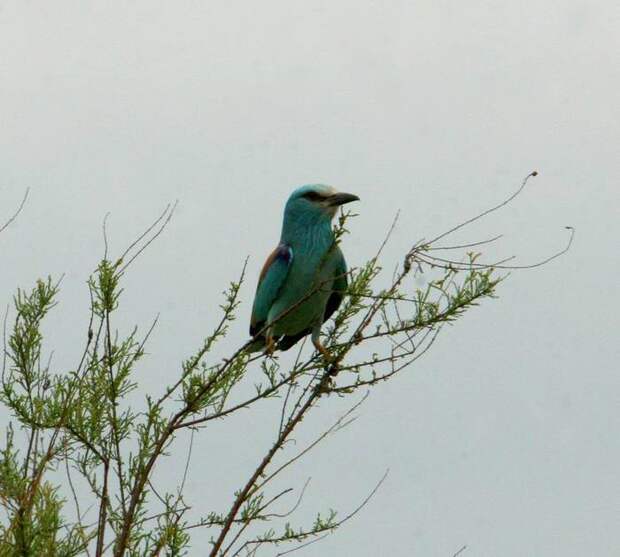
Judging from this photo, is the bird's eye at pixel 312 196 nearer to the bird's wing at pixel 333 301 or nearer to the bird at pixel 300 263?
the bird at pixel 300 263

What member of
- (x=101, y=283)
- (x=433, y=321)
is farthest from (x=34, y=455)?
(x=433, y=321)

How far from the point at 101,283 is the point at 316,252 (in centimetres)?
259

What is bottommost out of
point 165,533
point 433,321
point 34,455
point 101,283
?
point 165,533

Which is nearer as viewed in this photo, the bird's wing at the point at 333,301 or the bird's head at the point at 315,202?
the bird's wing at the point at 333,301

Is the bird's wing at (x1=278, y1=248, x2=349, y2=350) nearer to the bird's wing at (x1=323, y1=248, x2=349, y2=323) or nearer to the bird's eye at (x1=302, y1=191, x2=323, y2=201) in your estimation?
the bird's wing at (x1=323, y1=248, x2=349, y2=323)

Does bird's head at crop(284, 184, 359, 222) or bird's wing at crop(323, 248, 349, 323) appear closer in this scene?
bird's wing at crop(323, 248, 349, 323)

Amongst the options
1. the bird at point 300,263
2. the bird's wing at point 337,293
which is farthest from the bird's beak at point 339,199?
the bird's wing at point 337,293

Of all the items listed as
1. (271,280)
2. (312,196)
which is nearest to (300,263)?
(271,280)

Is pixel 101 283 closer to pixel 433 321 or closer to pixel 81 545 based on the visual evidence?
pixel 81 545

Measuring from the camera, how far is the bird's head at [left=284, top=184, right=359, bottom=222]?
Result: 7.10 meters

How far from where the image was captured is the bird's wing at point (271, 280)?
282 inches

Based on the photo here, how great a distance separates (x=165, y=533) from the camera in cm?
427

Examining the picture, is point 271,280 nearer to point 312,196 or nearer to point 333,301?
point 333,301

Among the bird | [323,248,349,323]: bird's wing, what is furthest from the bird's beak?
[323,248,349,323]: bird's wing
